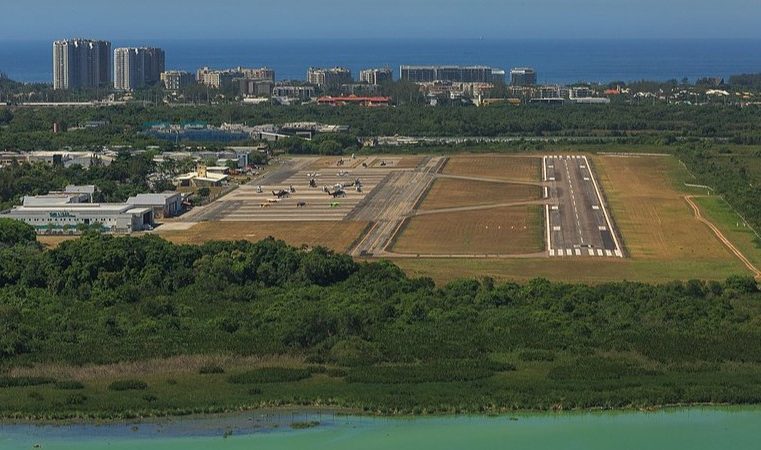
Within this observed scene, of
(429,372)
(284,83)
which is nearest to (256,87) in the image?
(284,83)

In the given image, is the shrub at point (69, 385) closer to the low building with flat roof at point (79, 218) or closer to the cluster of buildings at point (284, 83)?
the low building with flat roof at point (79, 218)

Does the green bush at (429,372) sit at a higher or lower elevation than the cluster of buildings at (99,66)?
lower

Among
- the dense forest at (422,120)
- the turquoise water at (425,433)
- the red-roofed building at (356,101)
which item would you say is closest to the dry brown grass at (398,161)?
the dense forest at (422,120)

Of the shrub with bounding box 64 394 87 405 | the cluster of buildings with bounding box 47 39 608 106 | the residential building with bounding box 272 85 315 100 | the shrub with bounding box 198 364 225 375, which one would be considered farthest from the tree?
the residential building with bounding box 272 85 315 100

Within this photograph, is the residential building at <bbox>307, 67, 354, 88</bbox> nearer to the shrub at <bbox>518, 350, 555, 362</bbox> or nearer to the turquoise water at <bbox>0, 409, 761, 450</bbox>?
the shrub at <bbox>518, 350, 555, 362</bbox>

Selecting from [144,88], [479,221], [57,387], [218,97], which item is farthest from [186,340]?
[144,88]

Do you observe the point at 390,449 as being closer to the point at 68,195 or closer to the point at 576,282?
the point at 576,282

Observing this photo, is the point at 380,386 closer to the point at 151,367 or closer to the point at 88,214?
the point at 151,367
